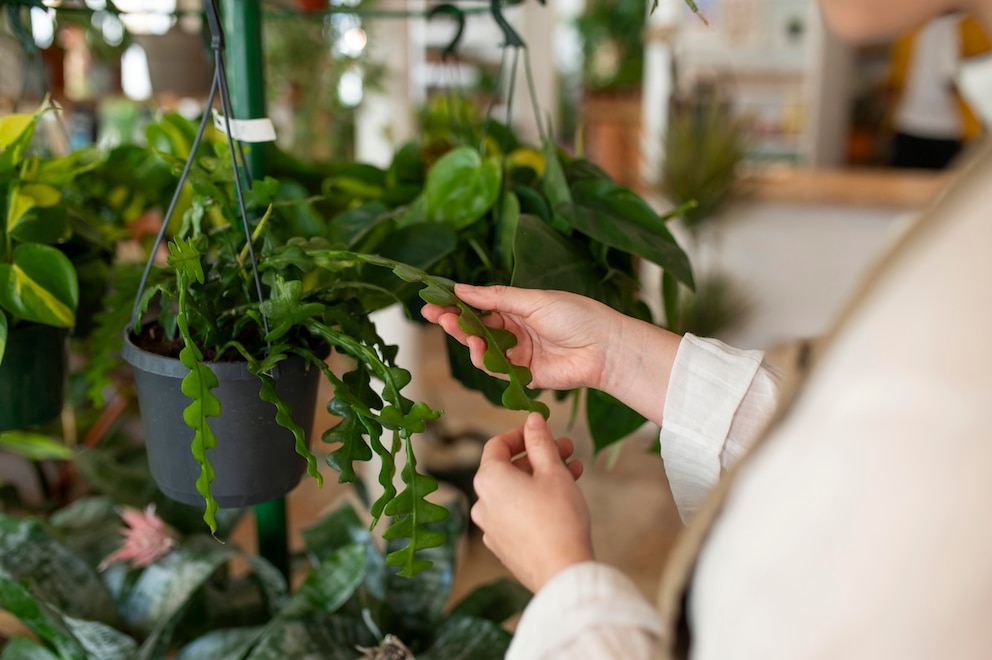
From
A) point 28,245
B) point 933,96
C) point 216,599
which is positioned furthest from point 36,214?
point 933,96

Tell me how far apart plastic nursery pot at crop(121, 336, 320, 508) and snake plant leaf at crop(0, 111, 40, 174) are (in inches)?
9.0

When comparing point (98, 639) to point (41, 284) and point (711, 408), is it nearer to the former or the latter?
point (41, 284)

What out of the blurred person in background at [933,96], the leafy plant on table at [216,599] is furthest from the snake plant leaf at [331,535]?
the blurred person in background at [933,96]

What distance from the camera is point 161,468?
744mm

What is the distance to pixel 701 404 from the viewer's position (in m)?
0.76

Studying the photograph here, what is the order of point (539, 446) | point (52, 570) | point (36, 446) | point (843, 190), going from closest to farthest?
point (539, 446), point (52, 570), point (36, 446), point (843, 190)

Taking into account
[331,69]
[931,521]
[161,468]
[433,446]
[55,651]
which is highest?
[331,69]

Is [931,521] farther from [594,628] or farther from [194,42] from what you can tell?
[194,42]

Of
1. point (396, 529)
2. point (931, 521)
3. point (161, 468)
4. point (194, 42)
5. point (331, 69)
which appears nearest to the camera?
point (931, 521)

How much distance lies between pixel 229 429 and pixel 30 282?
25cm

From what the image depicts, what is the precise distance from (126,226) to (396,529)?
30.5 inches

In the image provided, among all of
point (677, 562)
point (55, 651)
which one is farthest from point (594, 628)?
point (55, 651)

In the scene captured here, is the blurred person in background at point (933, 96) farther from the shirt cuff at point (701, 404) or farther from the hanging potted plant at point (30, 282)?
the hanging potted plant at point (30, 282)

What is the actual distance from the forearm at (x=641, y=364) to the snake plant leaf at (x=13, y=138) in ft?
1.83
